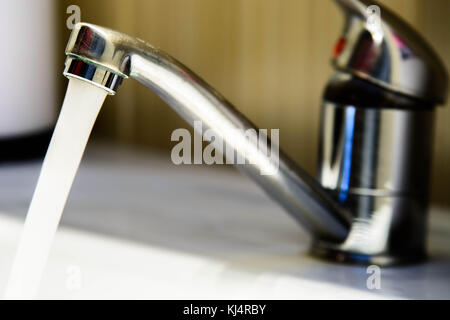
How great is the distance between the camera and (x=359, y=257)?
55 centimetres

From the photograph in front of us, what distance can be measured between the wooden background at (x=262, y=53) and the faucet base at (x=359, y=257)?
0.56 ft

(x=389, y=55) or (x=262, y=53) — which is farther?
(x=262, y=53)

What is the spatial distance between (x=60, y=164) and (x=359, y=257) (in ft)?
0.78

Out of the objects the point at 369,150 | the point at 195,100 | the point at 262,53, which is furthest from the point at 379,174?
the point at 262,53

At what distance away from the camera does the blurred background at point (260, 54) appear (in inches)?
28.0

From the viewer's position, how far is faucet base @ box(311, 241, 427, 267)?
1.80 feet

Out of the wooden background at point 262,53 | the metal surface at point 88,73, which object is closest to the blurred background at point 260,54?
the wooden background at point 262,53

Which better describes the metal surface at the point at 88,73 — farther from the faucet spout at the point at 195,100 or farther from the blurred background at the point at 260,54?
the blurred background at the point at 260,54

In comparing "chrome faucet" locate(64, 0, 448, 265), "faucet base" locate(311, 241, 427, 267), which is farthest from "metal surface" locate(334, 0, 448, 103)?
"faucet base" locate(311, 241, 427, 267)

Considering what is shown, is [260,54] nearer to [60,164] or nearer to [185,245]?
[185,245]

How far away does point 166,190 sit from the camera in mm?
806

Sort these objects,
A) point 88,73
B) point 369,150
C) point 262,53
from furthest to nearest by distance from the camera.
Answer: point 262,53 < point 369,150 < point 88,73

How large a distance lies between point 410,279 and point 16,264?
268 mm
